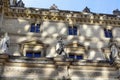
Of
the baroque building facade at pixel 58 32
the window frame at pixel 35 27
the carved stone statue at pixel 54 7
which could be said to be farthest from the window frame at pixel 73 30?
the window frame at pixel 35 27

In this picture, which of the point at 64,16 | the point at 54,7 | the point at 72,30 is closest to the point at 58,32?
the point at 72,30

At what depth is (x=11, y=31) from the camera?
83.4 feet

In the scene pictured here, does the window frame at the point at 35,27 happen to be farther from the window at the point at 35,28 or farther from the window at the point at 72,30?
the window at the point at 72,30

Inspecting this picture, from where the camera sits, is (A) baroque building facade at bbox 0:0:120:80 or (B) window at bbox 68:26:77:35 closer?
(A) baroque building facade at bbox 0:0:120:80

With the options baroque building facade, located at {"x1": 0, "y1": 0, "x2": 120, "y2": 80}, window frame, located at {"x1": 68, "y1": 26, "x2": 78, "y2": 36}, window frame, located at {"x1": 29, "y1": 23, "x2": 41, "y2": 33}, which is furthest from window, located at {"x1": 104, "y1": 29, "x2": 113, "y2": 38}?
window frame, located at {"x1": 29, "y1": 23, "x2": 41, "y2": 33}

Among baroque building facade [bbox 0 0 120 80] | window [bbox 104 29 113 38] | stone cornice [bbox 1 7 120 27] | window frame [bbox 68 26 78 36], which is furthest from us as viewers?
window [bbox 104 29 113 38]

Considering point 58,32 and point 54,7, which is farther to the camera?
point 54,7

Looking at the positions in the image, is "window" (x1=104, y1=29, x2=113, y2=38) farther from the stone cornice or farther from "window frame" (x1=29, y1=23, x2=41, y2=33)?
"window frame" (x1=29, y1=23, x2=41, y2=33)

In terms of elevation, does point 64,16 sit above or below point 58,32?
above

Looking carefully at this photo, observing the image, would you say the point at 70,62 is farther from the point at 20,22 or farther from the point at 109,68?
the point at 20,22

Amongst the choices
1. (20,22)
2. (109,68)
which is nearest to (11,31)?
(20,22)

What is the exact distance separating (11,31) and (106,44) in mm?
9601

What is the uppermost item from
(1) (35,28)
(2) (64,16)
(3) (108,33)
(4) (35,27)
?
(2) (64,16)

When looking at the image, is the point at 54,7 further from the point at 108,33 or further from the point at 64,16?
the point at 108,33
